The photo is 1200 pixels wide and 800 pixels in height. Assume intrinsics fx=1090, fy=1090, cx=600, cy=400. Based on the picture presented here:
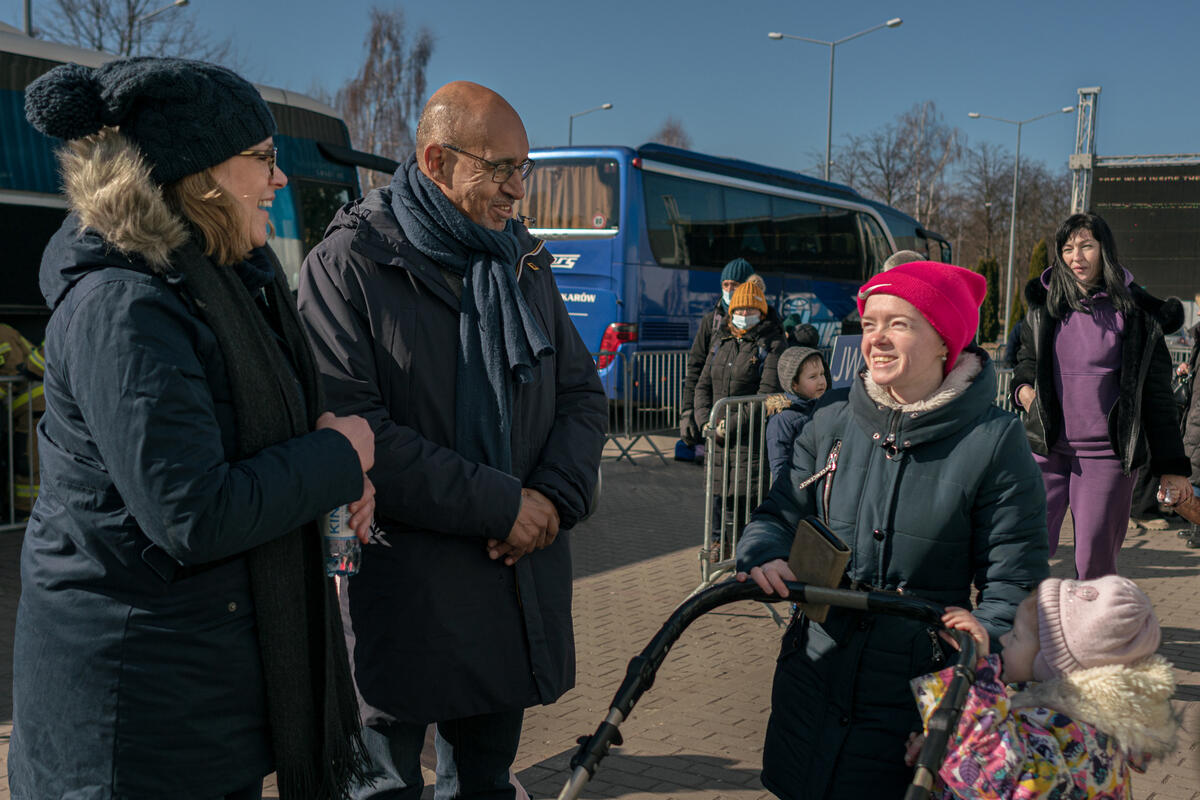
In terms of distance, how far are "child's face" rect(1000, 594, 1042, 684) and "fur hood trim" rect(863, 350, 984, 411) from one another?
502mm

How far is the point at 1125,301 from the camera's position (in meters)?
5.05

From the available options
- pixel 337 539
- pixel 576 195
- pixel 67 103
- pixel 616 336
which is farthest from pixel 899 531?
pixel 576 195

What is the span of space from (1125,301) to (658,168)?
1070 cm

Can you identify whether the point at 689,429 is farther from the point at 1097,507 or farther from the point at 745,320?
the point at 1097,507

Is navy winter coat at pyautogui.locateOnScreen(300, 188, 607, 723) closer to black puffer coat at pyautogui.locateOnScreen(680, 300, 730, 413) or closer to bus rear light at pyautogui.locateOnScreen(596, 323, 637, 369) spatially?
black puffer coat at pyautogui.locateOnScreen(680, 300, 730, 413)

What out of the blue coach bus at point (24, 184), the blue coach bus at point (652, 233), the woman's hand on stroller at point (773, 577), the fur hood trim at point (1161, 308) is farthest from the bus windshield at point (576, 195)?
the woman's hand on stroller at point (773, 577)

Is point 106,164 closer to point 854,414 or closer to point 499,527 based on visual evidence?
point 499,527

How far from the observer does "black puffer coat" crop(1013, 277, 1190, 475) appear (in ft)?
16.1

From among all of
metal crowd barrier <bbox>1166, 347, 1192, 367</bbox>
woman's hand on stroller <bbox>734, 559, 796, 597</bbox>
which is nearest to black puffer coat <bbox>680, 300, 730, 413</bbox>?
woman's hand on stroller <bbox>734, 559, 796, 597</bbox>

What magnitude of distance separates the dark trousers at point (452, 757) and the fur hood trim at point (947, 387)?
1.27 m

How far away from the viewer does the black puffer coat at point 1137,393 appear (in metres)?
4.89

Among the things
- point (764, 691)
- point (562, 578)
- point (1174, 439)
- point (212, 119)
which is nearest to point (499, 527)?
point (562, 578)

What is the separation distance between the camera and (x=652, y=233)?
49.3 ft

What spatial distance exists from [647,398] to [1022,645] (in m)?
10.3
